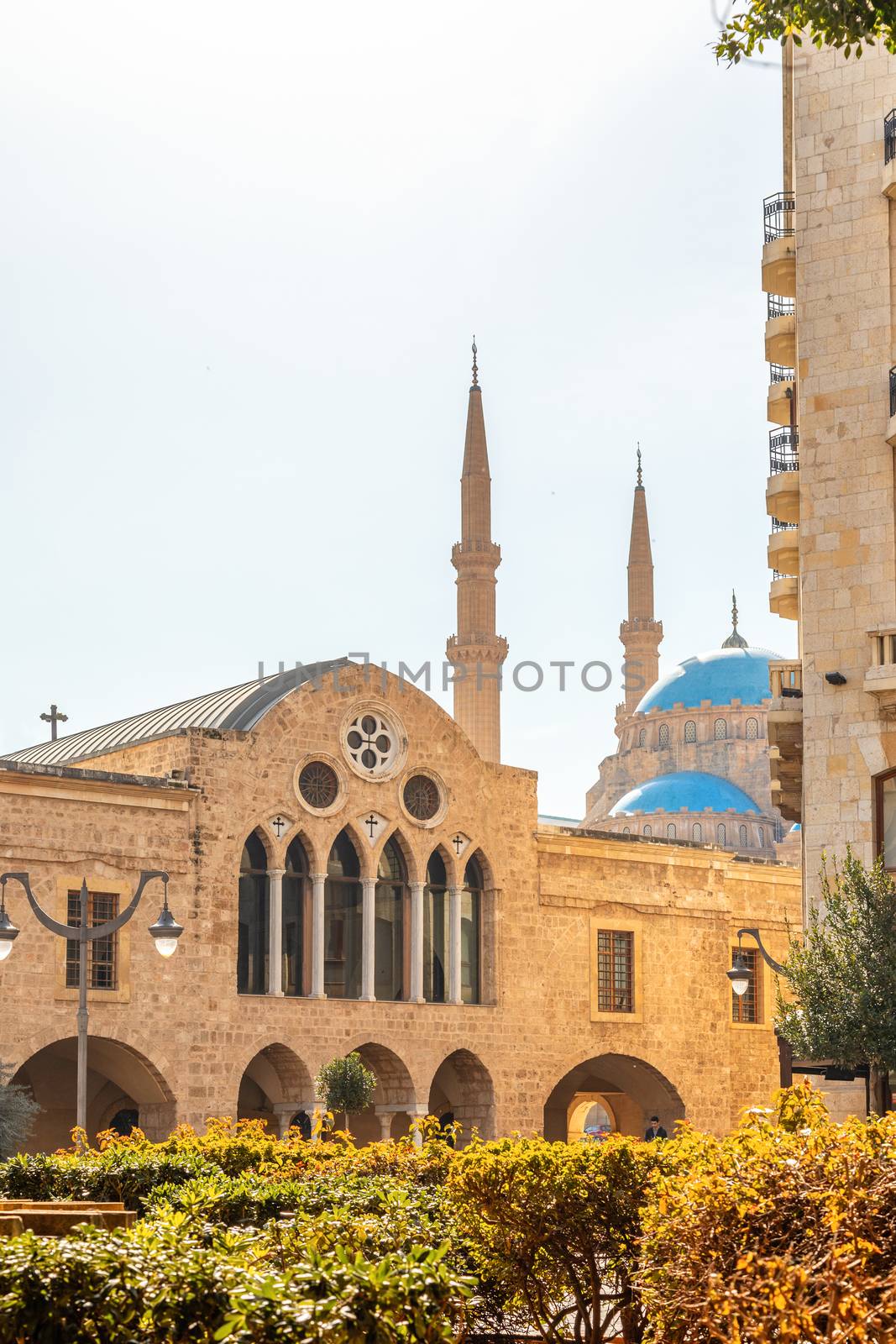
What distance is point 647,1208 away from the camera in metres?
8.55

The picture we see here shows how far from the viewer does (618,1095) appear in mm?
39312

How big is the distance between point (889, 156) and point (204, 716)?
16.7 m

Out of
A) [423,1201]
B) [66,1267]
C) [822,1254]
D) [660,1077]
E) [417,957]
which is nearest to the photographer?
[66,1267]

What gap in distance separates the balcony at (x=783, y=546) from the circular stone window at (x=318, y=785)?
10.5 m

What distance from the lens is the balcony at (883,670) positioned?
19.5 m

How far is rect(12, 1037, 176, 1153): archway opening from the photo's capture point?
96.0ft

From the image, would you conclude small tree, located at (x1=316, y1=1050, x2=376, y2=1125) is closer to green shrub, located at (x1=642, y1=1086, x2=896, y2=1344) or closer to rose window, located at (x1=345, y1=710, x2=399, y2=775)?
rose window, located at (x1=345, y1=710, x2=399, y2=775)

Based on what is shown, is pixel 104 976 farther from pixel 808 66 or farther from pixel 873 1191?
pixel 873 1191

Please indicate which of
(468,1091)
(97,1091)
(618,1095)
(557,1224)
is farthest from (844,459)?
(618,1095)

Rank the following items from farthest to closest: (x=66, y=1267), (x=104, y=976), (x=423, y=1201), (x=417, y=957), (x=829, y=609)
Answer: (x=417, y=957) → (x=104, y=976) → (x=829, y=609) → (x=423, y=1201) → (x=66, y=1267)

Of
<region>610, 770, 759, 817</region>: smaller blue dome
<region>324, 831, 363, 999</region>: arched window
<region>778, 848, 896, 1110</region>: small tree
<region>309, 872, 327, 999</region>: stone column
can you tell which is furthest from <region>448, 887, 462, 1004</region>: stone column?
<region>610, 770, 759, 817</region>: smaller blue dome

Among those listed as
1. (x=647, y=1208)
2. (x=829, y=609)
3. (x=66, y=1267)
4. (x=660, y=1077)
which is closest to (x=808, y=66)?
(x=829, y=609)

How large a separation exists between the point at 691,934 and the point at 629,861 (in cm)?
213

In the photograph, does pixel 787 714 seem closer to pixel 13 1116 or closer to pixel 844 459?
pixel 844 459
